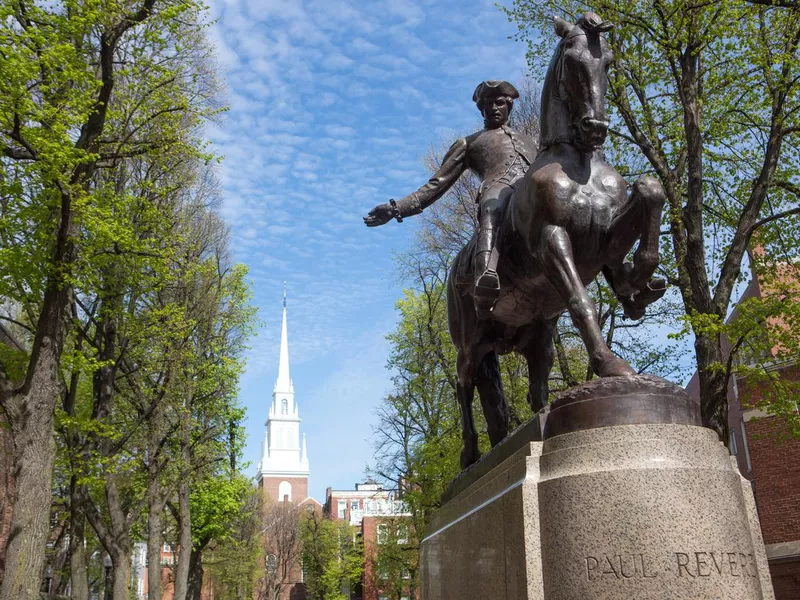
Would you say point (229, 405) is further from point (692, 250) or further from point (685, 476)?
point (685, 476)

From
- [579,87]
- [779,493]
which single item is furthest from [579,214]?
[779,493]

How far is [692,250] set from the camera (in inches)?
563

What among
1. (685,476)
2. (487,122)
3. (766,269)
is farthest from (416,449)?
(685,476)

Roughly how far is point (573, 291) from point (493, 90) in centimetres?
275

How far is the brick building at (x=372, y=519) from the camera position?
36.5 m

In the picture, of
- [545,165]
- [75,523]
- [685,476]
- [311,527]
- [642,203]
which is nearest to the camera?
[685,476]

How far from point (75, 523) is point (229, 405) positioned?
9.42 meters

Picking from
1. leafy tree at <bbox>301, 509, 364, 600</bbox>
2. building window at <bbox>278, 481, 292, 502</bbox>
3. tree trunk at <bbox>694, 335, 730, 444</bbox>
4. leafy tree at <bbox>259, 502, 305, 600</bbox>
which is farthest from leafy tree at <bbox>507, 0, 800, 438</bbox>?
building window at <bbox>278, 481, 292, 502</bbox>

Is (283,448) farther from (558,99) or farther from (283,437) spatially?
(558,99)

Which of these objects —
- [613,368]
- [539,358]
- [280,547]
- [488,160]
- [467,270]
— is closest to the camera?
[613,368]

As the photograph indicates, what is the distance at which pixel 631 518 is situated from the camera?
386cm

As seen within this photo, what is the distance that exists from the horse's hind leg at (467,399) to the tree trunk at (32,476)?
8.97 meters

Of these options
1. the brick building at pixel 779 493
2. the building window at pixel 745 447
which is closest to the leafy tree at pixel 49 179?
the brick building at pixel 779 493

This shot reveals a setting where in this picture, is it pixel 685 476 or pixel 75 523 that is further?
pixel 75 523
